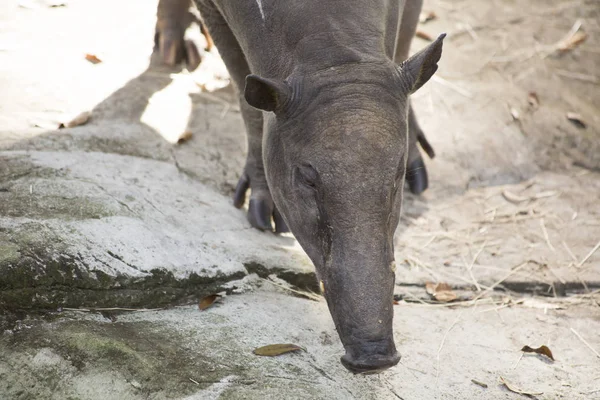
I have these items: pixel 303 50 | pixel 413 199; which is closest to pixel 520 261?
pixel 413 199

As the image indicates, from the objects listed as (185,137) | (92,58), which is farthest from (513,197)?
(92,58)

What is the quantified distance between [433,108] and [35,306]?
4021 mm

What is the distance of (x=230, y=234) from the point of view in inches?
172

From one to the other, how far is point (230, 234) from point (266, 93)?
114cm

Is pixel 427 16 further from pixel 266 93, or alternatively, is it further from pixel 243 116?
pixel 266 93

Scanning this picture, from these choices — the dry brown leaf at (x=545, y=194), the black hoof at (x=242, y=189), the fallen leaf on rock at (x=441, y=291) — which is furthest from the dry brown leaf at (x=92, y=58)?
the dry brown leaf at (x=545, y=194)

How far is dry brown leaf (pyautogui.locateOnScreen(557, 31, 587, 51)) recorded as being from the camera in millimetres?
7297

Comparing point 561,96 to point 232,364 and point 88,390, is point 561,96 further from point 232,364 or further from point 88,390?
point 88,390

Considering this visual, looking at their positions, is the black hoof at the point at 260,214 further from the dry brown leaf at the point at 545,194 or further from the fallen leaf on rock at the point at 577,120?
the fallen leaf on rock at the point at 577,120

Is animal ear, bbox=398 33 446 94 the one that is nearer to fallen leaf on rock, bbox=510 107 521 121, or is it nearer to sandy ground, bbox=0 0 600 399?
sandy ground, bbox=0 0 600 399

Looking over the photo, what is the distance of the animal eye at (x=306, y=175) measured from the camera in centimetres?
340

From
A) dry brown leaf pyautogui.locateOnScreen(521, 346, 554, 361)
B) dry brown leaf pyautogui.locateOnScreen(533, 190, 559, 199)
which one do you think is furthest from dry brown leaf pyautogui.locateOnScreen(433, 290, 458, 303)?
dry brown leaf pyautogui.locateOnScreen(533, 190, 559, 199)

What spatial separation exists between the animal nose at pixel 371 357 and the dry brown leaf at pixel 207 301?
91 cm

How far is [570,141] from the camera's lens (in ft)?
20.4
